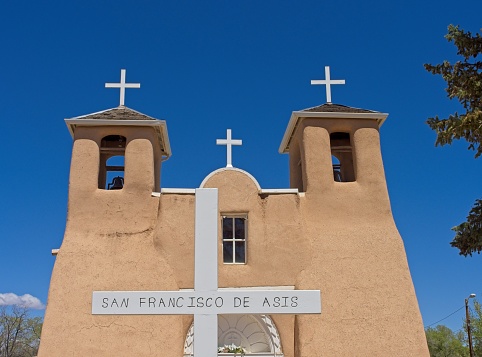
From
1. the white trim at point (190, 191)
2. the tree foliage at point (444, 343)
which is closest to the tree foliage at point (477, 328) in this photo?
the tree foliage at point (444, 343)

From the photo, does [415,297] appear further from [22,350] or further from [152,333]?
[22,350]

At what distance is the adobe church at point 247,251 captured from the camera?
13477 mm

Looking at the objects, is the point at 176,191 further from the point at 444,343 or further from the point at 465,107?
the point at 444,343

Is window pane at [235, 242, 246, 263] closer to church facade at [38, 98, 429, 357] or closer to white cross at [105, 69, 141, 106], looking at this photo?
church facade at [38, 98, 429, 357]

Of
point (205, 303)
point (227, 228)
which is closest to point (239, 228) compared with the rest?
point (227, 228)

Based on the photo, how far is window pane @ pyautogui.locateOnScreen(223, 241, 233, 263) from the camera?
14750 millimetres

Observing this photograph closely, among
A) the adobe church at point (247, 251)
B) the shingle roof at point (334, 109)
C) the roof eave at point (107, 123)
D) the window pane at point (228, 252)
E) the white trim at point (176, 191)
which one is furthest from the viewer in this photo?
the shingle roof at point (334, 109)

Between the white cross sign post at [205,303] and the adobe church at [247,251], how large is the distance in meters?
4.99

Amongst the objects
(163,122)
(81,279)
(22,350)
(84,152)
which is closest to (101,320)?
(81,279)

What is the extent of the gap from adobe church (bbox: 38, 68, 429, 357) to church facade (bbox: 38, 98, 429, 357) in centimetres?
3

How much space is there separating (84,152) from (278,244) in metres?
5.48

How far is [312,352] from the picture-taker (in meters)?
13.3

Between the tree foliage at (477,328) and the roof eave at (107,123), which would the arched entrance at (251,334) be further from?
the tree foliage at (477,328)

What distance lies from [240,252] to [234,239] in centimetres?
36
